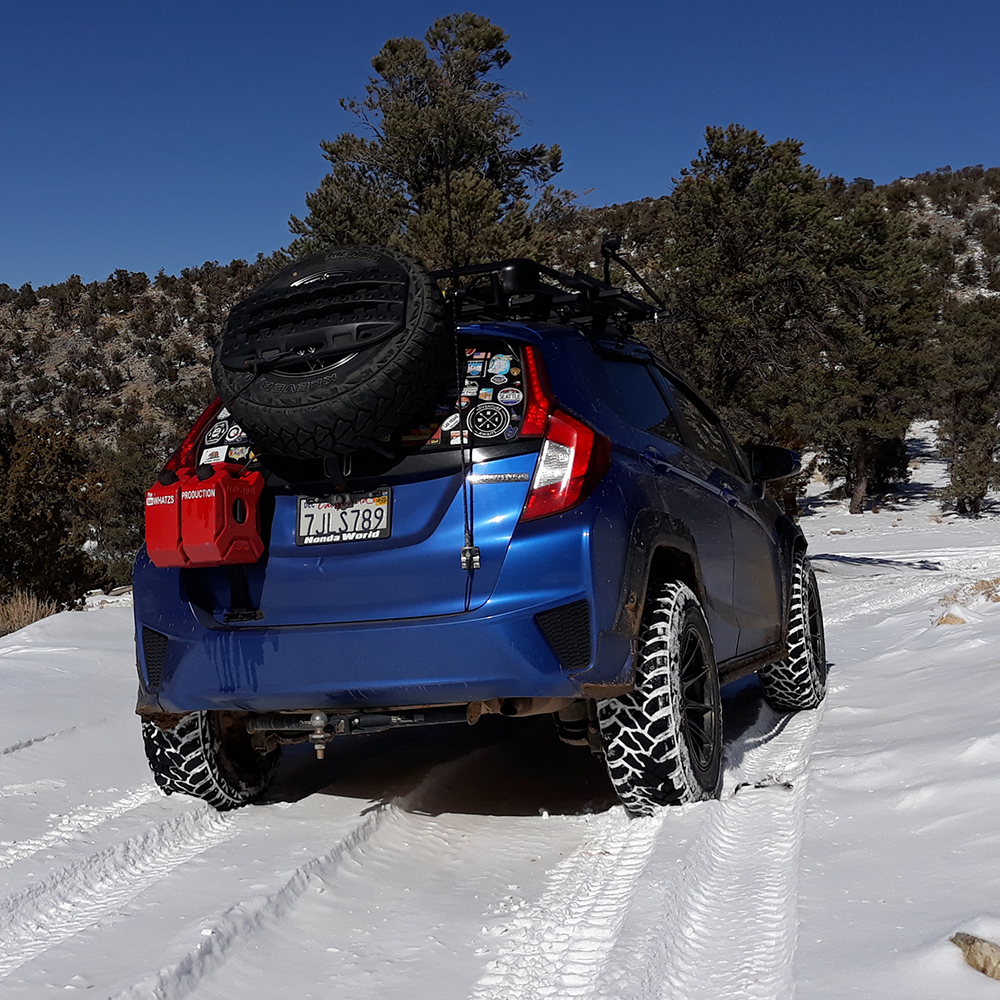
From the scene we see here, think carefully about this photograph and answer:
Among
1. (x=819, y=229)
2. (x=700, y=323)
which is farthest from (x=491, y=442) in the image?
(x=819, y=229)

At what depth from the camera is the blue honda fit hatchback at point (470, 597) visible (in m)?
3.08

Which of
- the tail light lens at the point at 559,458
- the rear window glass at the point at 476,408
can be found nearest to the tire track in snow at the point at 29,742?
the rear window glass at the point at 476,408

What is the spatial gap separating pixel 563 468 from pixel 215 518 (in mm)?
1074

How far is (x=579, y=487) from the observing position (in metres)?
3.11

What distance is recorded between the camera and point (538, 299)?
4152 mm

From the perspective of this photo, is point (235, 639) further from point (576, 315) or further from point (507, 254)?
point (507, 254)

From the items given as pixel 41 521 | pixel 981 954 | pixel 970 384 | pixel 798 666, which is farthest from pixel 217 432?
pixel 970 384

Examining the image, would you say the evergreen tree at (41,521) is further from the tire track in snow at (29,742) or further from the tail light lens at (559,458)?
the tail light lens at (559,458)

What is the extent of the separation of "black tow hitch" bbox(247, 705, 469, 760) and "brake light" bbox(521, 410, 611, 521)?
2.23 ft

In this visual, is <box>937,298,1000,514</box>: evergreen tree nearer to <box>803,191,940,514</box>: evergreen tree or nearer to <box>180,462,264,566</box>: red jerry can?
<box>803,191,940,514</box>: evergreen tree

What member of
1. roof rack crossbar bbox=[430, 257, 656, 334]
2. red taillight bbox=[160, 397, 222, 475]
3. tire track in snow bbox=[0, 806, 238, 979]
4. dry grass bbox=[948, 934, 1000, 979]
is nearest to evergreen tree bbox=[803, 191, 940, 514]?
roof rack crossbar bbox=[430, 257, 656, 334]

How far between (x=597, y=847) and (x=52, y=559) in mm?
13083

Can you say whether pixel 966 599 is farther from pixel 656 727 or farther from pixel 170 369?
pixel 170 369

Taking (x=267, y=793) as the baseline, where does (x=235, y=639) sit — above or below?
above
